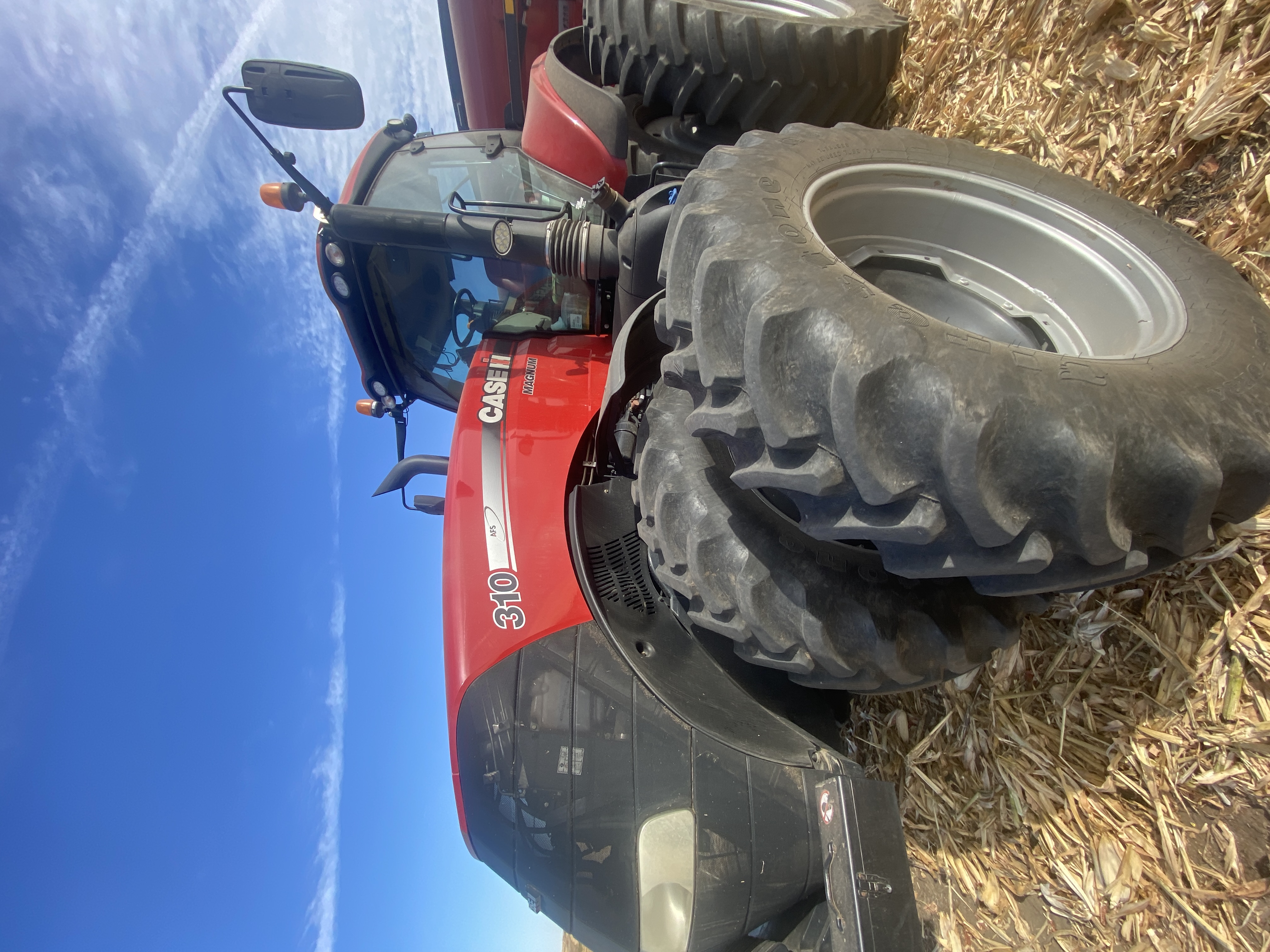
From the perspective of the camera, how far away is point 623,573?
1795 millimetres

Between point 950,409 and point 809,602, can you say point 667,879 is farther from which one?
point 950,409

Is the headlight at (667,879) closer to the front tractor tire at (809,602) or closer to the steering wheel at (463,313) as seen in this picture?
the front tractor tire at (809,602)

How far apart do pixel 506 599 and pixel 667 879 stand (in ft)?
2.47

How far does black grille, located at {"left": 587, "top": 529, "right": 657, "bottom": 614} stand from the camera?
5.65 feet

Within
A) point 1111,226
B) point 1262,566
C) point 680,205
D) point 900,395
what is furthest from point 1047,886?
point 680,205

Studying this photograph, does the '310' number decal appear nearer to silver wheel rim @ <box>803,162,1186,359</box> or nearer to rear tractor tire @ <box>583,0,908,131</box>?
silver wheel rim @ <box>803,162,1186,359</box>

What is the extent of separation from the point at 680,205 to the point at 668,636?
1.03 metres

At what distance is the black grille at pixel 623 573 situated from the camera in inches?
67.9

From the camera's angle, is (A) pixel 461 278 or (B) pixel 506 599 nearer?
(B) pixel 506 599

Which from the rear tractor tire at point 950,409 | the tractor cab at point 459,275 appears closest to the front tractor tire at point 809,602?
the rear tractor tire at point 950,409

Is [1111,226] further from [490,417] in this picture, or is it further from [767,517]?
[490,417]

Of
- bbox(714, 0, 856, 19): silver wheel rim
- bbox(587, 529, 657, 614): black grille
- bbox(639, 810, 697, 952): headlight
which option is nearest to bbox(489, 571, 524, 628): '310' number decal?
bbox(587, 529, 657, 614): black grille

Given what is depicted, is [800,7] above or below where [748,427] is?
above

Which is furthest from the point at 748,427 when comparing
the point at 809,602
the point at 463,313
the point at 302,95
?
the point at 463,313
